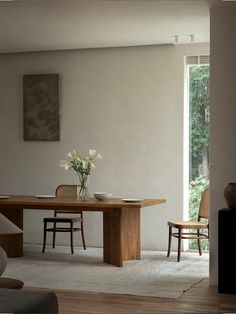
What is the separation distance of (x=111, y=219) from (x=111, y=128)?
170cm

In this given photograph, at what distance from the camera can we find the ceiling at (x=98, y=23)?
21.0ft

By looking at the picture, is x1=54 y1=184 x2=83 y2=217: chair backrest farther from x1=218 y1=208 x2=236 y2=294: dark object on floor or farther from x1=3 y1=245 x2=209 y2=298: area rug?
x1=218 y1=208 x2=236 y2=294: dark object on floor

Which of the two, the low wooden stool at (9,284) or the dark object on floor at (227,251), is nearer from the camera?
the low wooden stool at (9,284)

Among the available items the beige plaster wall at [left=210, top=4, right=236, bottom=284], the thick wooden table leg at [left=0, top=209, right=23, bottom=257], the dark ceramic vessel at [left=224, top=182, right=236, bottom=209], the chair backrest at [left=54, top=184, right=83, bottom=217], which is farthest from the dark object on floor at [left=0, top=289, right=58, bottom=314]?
the chair backrest at [left=54, top=184, right=83, bottom=217]

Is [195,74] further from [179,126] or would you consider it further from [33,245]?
[33,245]

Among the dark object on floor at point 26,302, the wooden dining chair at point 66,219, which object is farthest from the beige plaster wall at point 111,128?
the dark object on floor at point 26,302

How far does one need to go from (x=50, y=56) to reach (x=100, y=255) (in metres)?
2.85

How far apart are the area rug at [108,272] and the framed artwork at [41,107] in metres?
1.70

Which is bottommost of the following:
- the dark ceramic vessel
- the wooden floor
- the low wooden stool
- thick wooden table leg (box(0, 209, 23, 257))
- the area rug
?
the area rug

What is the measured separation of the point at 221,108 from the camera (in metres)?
6.49

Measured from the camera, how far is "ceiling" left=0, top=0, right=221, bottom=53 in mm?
6398

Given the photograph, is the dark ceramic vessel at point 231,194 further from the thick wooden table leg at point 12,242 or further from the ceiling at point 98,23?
the thick wooden table leg at point 12,242

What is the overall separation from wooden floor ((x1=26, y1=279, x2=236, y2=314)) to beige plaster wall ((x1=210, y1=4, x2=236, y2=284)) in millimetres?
652

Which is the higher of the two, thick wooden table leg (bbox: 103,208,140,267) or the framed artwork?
the framed artwork
